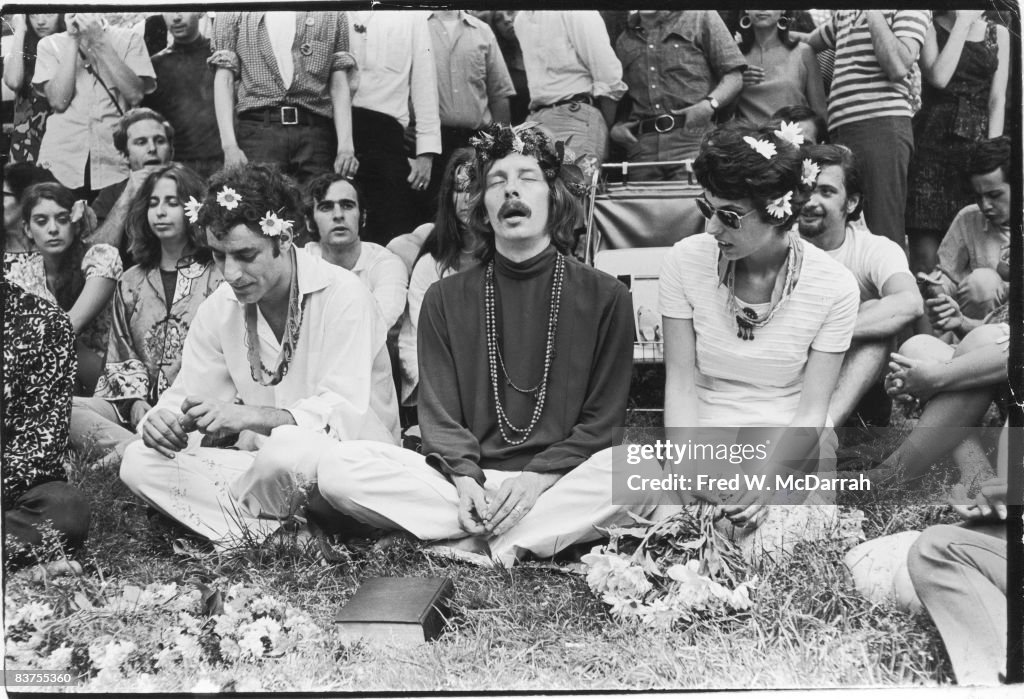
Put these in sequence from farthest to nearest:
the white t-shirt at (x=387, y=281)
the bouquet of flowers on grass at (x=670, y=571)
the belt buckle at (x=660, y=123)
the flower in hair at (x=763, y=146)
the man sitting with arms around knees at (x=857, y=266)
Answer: the white t-shirt at (x=387, y=281) → the belt buckle at (x=660, y=123) → the man sitting with arms around knees at (x=857, y=266) → the flower in hair at (x=763, y=146) → the bouquet of flowers on grass at (x=670, y=571)

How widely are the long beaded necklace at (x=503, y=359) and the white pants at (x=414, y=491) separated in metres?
0.22

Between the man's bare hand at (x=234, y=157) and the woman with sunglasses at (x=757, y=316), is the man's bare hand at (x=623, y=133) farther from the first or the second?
the man's bare hand at (x=234, y=157)

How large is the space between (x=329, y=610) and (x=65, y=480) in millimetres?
1622

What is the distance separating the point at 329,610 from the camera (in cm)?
526

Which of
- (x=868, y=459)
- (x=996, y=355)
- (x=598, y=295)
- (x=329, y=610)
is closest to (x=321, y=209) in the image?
(x=598, y=295)

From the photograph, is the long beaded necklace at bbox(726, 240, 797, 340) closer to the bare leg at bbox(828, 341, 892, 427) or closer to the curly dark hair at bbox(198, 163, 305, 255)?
the bare leg at bbox(828, 341, 892, 427)

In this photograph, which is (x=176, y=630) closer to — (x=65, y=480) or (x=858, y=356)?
(x=65, y=480)

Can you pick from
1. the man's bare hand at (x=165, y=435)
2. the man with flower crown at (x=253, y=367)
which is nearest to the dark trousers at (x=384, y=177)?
the man with flower crown at (x=253, y=367)

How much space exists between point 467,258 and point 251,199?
3.81 ft

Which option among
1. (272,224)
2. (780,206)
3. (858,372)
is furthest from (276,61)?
(858,372)

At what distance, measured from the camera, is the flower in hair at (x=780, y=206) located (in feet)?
17.5

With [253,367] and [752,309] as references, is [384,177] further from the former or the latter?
[752,309]

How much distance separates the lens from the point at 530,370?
5.62 metres

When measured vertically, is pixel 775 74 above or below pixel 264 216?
above
